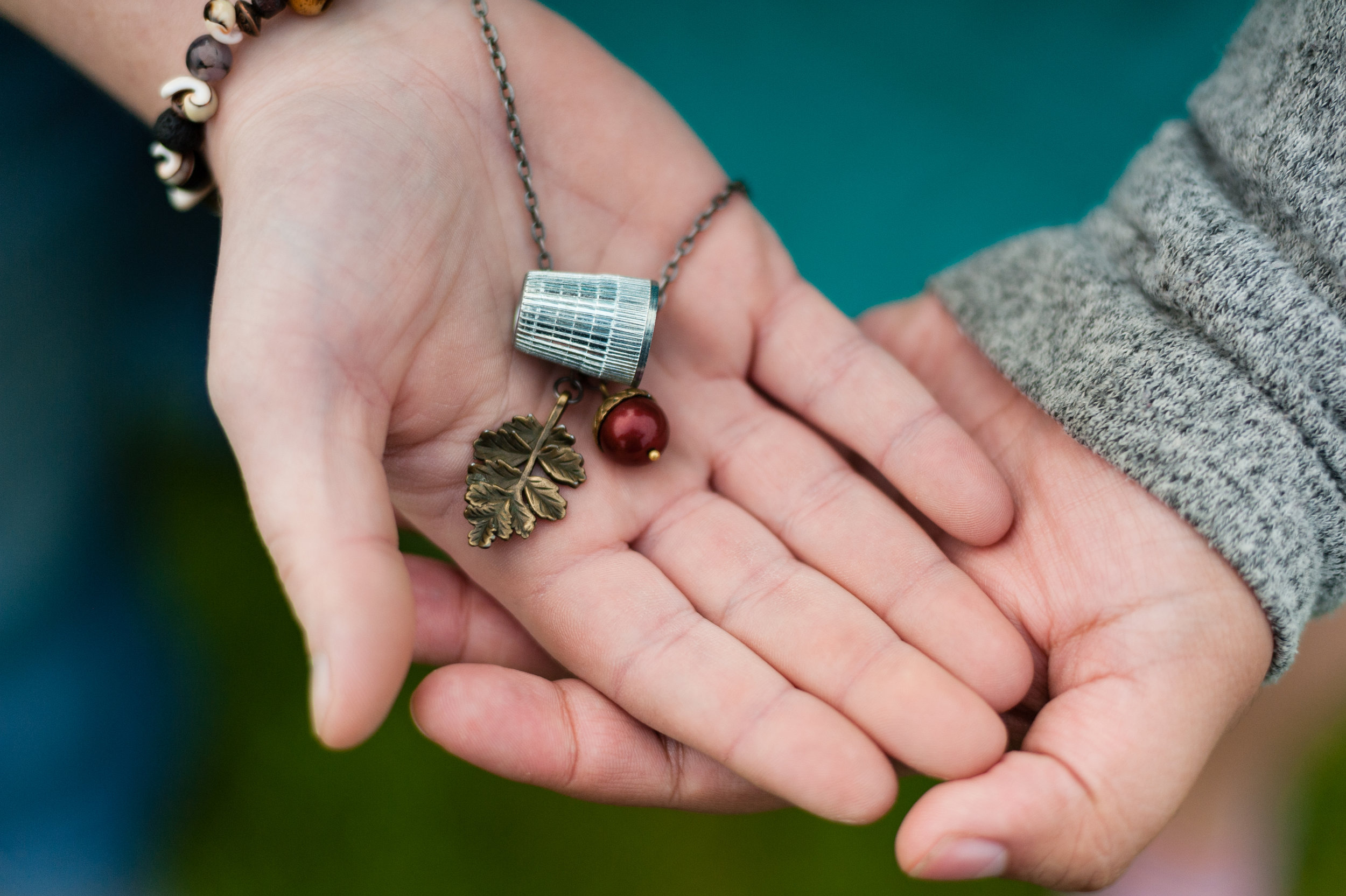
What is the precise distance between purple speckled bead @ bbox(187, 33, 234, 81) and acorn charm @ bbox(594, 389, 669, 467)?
102cm

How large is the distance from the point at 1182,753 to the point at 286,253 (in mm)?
1638

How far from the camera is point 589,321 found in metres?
1.83

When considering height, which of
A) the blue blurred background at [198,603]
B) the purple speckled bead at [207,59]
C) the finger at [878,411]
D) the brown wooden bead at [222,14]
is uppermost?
the finger at [878,411]

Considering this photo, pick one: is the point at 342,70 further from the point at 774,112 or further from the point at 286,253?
the point at 774,112

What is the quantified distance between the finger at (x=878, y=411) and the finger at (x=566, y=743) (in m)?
0.65

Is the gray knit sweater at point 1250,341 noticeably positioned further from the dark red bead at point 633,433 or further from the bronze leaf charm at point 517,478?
the bronze leaf charm at point 517,478

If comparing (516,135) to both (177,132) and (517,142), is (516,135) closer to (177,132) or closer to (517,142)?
(517,142)

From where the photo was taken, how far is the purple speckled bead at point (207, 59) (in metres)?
1.85

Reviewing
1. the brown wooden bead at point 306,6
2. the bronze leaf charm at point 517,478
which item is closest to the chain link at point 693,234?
the bronze leaf charm at point 517,478

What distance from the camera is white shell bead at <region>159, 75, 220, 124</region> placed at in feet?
6.10

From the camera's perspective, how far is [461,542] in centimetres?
178

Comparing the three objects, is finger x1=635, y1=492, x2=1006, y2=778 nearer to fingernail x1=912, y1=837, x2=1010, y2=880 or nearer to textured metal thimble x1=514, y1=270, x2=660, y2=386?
fingernail x1=912, y1=837, x2=1010, y2=880

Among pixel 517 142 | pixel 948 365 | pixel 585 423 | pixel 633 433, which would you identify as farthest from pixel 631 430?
pixel 948 365

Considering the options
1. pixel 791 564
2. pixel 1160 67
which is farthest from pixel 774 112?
pixel 791 564
